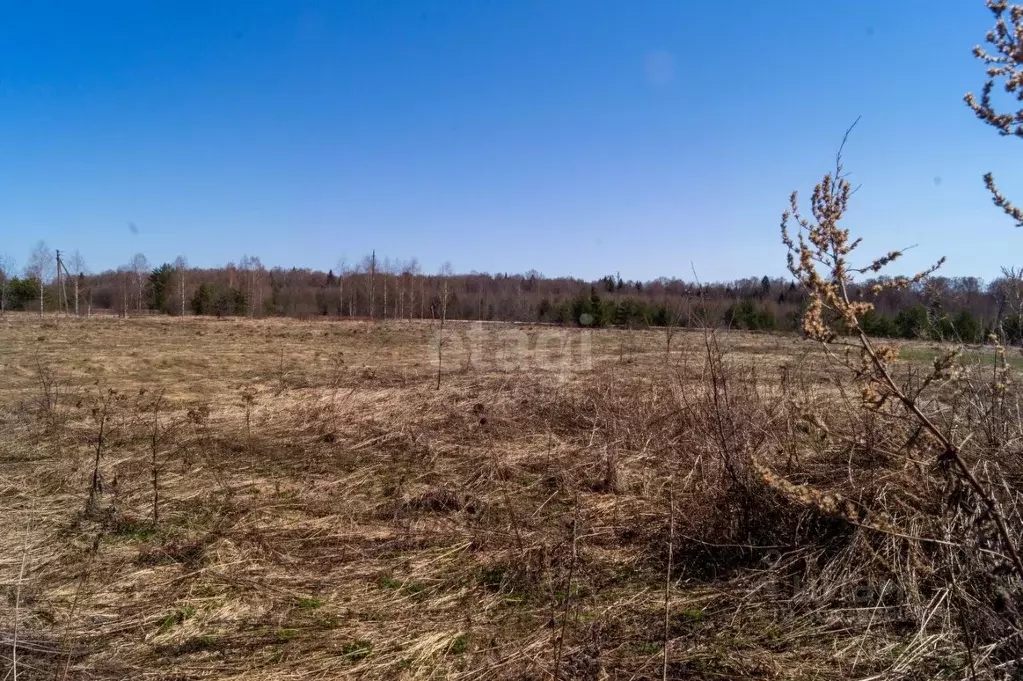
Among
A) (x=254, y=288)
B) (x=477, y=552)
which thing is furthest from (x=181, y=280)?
(x=477, y=552)

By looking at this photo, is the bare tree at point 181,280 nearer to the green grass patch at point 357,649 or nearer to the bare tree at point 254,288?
the bare tree at point 254,288

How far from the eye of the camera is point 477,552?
3.89m

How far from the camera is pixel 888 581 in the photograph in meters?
2.96

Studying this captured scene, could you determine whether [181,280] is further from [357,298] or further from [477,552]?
[477,552]

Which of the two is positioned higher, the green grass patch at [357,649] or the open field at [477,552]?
the open field at [477,552]

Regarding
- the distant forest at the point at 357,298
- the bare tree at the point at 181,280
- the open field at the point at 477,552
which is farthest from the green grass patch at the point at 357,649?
the bare tree at the point at 181,280

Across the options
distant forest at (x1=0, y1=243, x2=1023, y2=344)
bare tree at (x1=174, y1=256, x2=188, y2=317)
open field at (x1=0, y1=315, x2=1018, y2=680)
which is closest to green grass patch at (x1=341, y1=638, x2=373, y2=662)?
open field at (x1=0, y1=315, x2=1018, y2=680)

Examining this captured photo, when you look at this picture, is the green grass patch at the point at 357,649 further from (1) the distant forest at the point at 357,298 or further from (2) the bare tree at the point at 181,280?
(2) the bare tree at the point at 181,280

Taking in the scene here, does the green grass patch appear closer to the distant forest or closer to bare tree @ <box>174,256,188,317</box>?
the distant forest

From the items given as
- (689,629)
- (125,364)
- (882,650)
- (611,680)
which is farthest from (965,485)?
(125,364)

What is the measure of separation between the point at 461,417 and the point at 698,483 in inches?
165

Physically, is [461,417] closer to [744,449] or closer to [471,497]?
[471,497]

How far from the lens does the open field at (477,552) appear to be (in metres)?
2.69

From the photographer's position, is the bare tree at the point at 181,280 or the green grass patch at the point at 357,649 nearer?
the green grass patch at the point at 357,649
